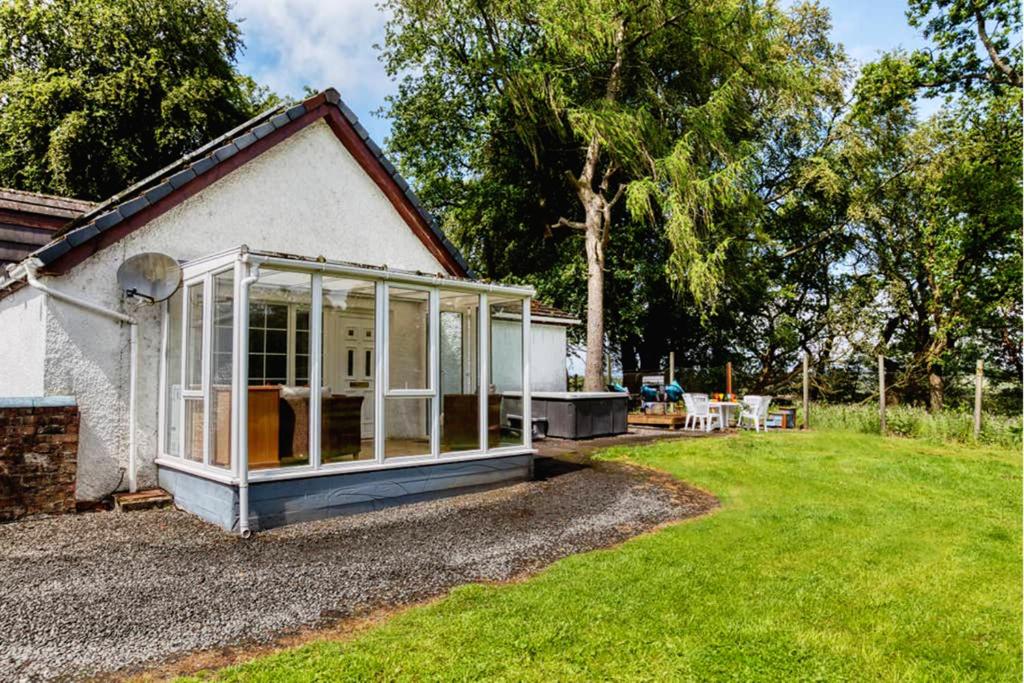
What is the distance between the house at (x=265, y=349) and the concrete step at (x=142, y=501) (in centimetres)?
17

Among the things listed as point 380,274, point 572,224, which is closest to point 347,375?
point 380,274

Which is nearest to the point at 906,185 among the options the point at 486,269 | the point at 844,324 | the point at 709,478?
the point at 844,324

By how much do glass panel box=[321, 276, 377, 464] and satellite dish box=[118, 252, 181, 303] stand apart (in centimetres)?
184

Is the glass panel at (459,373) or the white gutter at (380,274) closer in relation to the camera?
the white gutter at (380,274)

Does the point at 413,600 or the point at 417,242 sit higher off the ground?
the point at 417,242

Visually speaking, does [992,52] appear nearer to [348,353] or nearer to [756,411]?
[756,411]

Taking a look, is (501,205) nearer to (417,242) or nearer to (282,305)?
(417,242)

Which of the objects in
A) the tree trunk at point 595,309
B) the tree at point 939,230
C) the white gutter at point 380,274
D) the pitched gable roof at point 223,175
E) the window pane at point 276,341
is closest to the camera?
the white gutter at point 380,274

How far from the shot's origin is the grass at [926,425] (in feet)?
49.1

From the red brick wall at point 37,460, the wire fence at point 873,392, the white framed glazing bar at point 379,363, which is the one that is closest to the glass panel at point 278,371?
the white framed glazing bar at point 379,363

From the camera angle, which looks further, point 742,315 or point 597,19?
point 742,315

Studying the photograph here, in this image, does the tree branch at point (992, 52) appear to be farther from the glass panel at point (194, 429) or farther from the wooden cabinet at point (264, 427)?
the glass panel at point (194, 429)

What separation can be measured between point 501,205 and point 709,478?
15246 mm

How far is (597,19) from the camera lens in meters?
17.6
